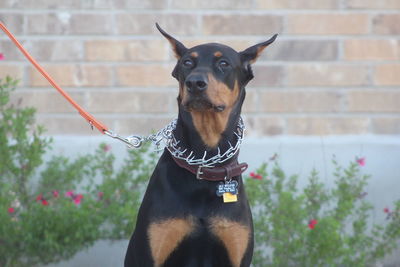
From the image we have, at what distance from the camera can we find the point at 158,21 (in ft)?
17.6

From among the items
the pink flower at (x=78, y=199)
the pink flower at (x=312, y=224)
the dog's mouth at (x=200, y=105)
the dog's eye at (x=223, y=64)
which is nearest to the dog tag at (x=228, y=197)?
the dog's mouth at (x=200, y=105)

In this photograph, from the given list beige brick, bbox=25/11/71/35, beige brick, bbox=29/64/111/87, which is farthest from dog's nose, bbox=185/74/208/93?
beige brick, bbox=25/11/71/35

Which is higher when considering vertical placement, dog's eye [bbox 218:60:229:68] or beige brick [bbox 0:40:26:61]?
dog's eye [bbox 218:60:229:68]

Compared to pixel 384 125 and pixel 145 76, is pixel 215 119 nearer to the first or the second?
pixel 145 76

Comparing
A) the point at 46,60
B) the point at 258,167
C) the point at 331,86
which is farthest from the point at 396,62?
the point at 46,60

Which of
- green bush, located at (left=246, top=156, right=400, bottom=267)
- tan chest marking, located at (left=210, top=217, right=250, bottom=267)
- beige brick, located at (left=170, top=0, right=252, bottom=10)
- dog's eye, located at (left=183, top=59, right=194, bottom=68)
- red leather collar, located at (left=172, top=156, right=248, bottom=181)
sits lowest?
green bush, located at (left=246, top=156, right=400, bottom=267)

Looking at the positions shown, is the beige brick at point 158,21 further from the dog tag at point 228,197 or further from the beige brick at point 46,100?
the dog tag at point 228,197

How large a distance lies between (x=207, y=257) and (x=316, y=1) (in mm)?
2538

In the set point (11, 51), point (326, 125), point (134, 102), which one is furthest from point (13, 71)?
Result: point (326, 125)

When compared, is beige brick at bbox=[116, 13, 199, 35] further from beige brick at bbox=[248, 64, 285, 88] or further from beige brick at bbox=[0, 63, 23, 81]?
beige brick at bbox=[0, 63, 23, 81]

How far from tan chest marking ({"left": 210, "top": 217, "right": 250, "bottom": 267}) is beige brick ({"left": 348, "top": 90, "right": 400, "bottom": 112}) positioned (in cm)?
218

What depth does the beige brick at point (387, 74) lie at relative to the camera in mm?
5465

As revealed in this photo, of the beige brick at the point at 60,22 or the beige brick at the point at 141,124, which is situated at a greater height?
the beige brick at the point at 60,22

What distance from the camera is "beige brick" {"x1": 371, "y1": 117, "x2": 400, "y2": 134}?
18.0 ft
